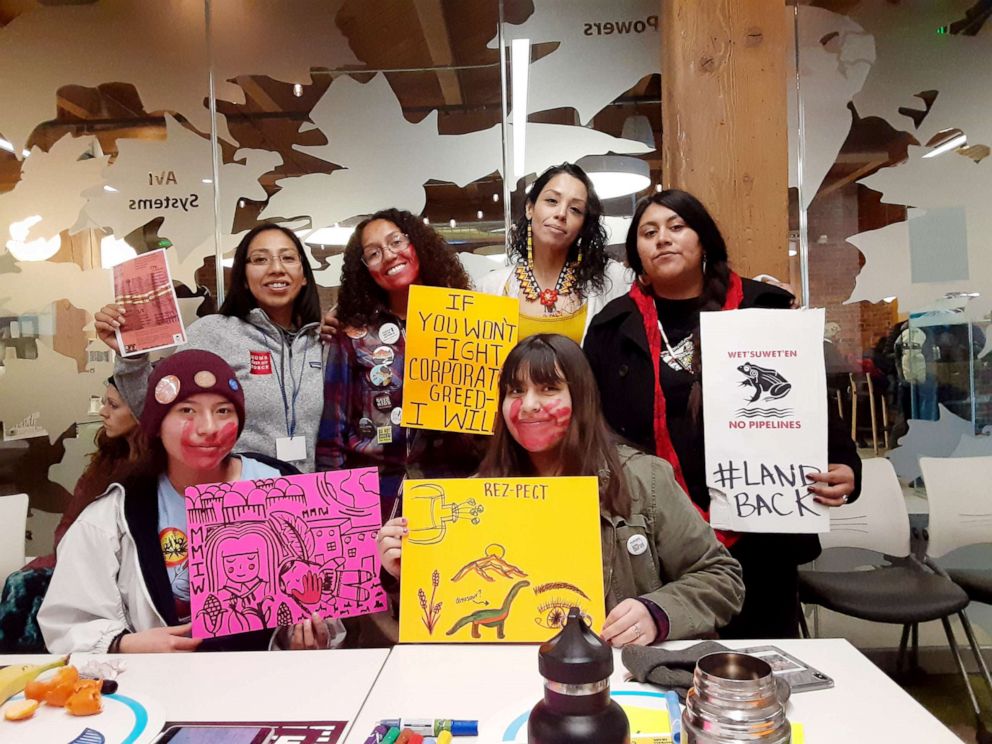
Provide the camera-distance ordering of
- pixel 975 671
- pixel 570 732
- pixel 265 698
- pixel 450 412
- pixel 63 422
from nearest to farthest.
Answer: pixel 570 732
pixel 265 698
pixel 450 412
pixel 975 671
pixel 63 422

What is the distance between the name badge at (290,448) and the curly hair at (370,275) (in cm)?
40

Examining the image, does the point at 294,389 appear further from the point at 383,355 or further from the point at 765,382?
the point at 765,382

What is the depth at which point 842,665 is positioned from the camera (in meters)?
1.33

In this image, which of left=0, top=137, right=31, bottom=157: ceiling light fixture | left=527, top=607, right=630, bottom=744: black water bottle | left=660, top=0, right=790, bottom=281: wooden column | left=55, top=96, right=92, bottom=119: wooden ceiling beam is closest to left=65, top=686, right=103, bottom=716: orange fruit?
left=527, top=607, right=630, bottom=744: black water bottle

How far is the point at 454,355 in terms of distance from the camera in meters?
1.87

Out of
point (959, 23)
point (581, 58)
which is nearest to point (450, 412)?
→ point (581, 58)

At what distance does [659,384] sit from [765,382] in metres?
0.29

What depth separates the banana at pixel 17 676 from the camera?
125 cm

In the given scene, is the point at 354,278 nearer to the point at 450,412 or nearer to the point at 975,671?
the point at 450,412

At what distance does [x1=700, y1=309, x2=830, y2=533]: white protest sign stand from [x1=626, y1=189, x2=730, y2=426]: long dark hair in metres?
0.12

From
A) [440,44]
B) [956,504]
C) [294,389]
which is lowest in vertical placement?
[956,504]

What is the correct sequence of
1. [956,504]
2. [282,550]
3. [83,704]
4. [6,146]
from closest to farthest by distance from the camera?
[83,704] < [282,550] < [956,504] < [6,146]

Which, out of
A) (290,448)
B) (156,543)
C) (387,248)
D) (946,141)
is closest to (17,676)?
(156,543)

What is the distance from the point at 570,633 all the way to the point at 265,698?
28.3 inches
